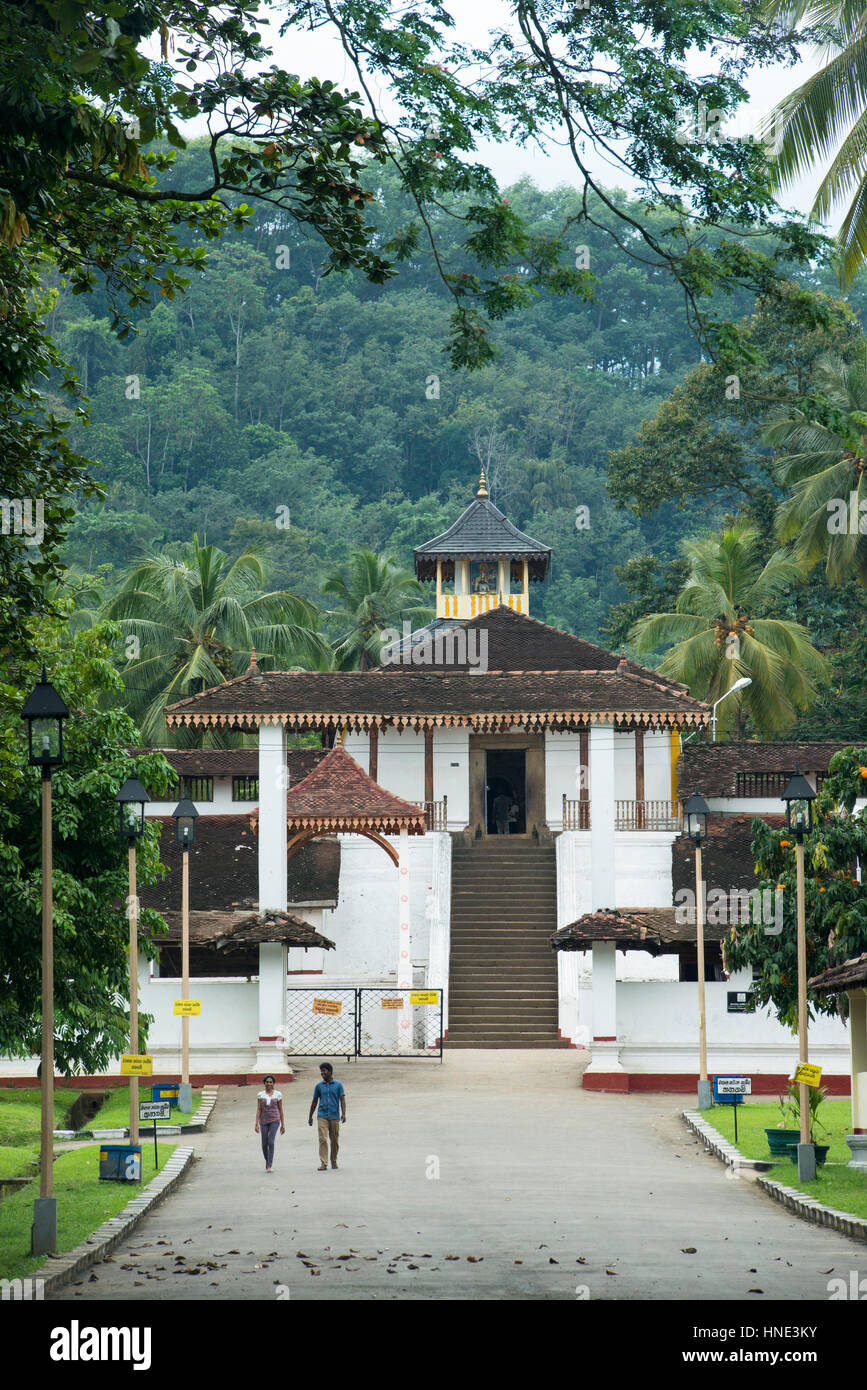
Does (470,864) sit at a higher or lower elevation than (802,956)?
higher

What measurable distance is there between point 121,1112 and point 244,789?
1367cm

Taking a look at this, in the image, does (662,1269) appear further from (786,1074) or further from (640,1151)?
(786,1074)

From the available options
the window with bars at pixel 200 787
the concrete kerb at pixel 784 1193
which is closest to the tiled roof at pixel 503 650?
the window with bars at pixel 200 787

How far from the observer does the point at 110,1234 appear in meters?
13.5

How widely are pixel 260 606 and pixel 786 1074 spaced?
2162cm

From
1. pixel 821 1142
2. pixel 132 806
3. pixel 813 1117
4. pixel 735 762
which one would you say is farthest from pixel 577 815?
pixel 132 806

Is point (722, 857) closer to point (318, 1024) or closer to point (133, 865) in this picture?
point (318, 1024)

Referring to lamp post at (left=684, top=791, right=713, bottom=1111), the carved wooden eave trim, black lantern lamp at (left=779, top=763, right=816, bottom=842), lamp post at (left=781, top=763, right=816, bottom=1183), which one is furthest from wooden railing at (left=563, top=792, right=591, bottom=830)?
black lantern lamp at (left=779, top=763, right=816, bottom=842)

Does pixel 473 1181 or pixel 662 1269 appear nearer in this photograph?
pixel 662 1269

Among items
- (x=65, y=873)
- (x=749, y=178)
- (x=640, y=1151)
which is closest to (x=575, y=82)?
(x=749, y=178)

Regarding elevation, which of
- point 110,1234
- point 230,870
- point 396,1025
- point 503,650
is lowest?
point 396,1025

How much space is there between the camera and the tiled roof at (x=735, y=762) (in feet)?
118
